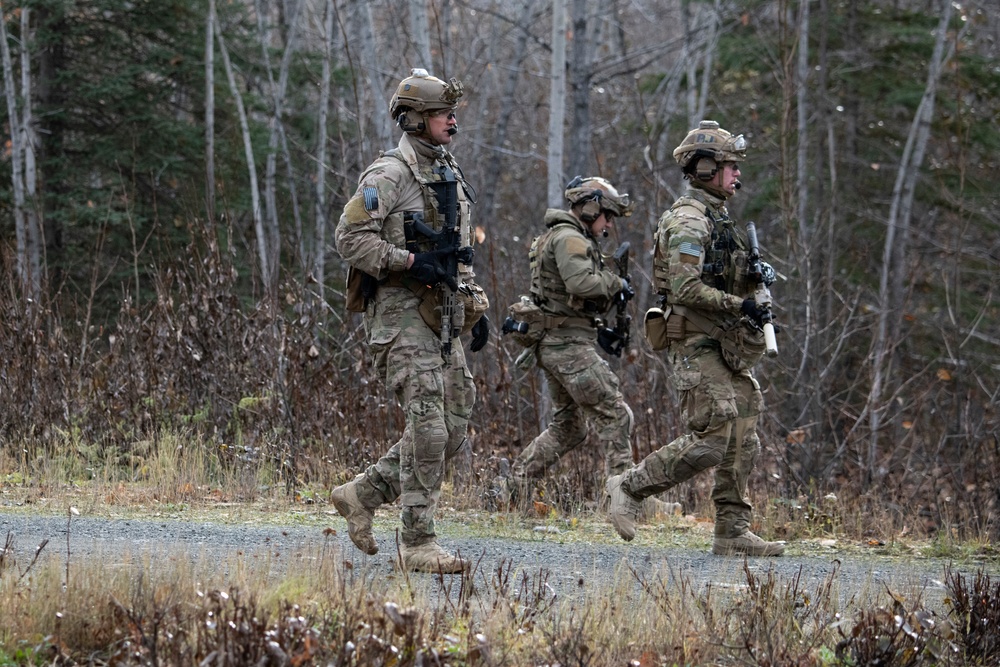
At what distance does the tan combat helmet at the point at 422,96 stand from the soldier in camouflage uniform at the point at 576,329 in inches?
98.7

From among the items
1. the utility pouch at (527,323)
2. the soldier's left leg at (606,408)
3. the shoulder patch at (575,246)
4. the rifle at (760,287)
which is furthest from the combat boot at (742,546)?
the shoulder patch at (575,246)

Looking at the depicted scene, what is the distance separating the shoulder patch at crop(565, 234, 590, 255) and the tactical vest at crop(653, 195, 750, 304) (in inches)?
58.4

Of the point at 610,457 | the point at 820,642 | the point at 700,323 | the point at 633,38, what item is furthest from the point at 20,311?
the point at 633,38

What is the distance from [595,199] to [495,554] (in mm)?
2781

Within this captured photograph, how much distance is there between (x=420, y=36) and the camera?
11539 millimetres

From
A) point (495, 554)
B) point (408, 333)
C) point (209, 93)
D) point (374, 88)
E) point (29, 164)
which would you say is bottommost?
point (495, 554)

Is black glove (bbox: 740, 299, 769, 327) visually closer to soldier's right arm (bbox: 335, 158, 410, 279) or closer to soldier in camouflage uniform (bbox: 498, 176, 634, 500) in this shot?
soldier's right arm (bbox: 335, 158, 410, 279)

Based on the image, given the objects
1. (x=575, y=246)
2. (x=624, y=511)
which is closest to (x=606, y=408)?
(x=575, y=246)

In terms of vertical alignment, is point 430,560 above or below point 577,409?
below

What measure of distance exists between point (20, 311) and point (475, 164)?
49.9 feet

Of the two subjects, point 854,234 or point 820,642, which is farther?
point 854,234

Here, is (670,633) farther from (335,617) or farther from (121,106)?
(121,106)

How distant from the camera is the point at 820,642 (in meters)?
A: 4.86

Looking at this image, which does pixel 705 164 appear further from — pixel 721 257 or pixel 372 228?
pixel 372 228
